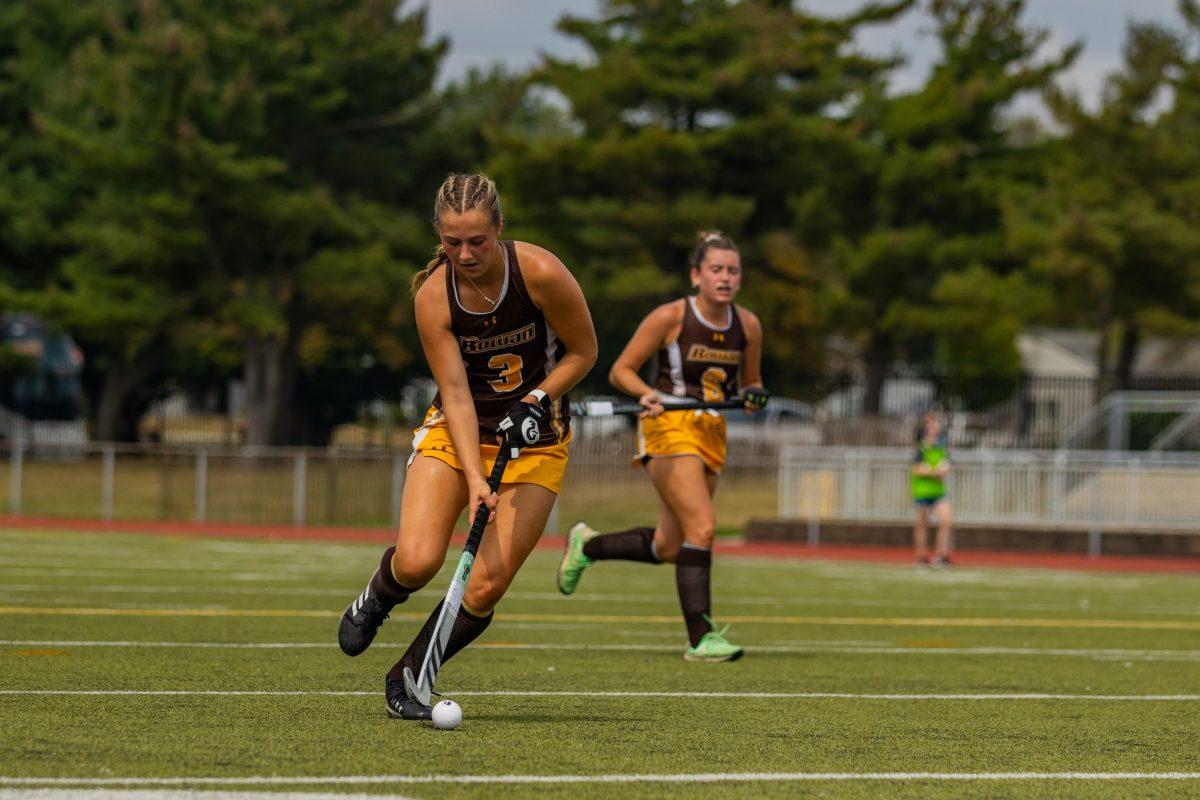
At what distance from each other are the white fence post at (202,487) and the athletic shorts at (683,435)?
1919 centimetres

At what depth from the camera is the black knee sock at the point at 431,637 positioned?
657cm

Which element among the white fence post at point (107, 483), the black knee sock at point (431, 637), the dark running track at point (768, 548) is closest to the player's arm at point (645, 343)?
the black knee sock at point (431, 637)

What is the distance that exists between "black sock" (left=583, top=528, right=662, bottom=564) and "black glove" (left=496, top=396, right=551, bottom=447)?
3.70 m

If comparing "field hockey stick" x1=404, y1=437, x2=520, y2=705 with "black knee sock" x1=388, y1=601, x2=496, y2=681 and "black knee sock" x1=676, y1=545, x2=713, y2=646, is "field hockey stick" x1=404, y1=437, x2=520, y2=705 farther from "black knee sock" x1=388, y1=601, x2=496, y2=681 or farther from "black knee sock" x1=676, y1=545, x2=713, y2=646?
"black knee sock" x1=676, y1=545, x2=713, y2=646

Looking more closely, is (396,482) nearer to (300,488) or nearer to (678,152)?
(300,488)

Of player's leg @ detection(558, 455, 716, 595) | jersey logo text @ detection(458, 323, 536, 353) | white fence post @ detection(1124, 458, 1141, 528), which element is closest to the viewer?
jersey logo text @ detection(458, 323, 536, 353)

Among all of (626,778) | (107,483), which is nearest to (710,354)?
(626,778)

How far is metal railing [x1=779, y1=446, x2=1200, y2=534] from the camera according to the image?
25.1 m

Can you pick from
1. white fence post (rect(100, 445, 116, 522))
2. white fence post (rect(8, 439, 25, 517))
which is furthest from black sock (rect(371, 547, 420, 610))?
white fence post (rect(8, 439, 25, 517))

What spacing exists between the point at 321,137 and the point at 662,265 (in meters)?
8.51

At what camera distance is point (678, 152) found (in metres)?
38.7

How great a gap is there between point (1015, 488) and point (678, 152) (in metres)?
15.1

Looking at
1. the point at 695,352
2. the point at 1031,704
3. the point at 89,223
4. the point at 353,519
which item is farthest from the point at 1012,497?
the point at 89,223

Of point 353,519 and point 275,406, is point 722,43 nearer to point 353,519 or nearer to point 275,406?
point 275,406
